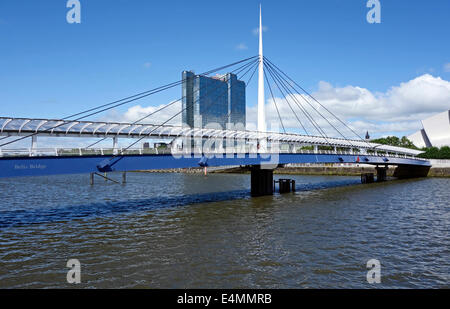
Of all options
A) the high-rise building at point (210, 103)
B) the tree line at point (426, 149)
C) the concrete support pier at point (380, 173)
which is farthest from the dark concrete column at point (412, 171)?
the high-rise building at point (210, 103)

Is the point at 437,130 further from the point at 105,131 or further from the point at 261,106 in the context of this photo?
the point at 105,131

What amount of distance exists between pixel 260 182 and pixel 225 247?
22.9m

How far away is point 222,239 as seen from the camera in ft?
54.2

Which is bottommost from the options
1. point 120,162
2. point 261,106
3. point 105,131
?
point 120,162

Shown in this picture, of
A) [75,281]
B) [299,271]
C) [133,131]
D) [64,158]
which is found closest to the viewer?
[75,281]

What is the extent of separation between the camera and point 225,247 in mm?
15016

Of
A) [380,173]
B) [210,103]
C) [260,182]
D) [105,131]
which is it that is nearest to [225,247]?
[105,131]

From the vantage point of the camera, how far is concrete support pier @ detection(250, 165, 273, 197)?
3750 cm

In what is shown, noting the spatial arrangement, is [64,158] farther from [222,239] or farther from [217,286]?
[217,286]

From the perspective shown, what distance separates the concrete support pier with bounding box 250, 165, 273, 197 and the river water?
10.7 metres

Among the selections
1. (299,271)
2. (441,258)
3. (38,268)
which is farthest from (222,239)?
(441,258)
